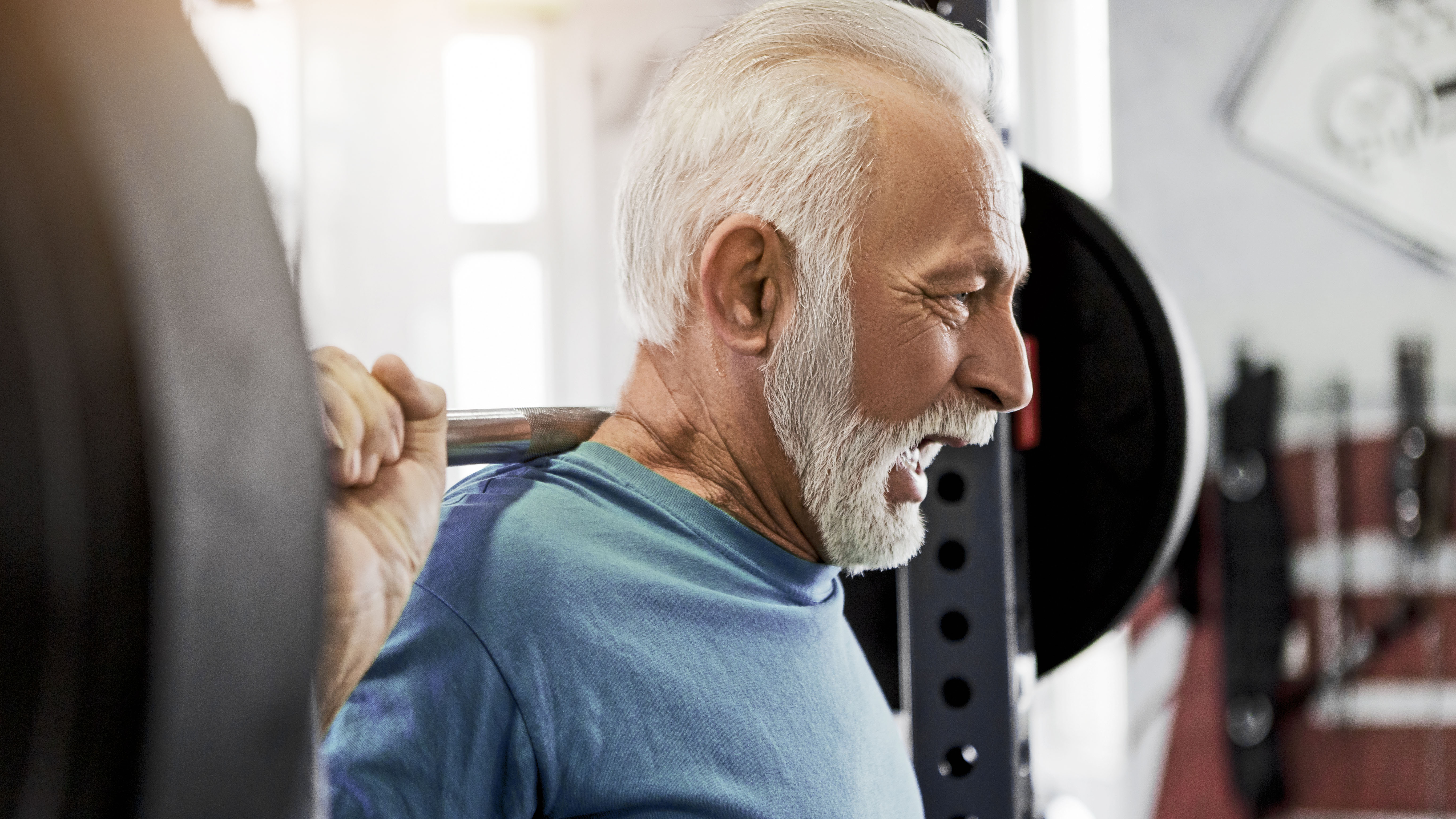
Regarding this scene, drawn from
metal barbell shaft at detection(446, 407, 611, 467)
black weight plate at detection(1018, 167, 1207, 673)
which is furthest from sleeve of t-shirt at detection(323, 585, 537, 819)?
black weight plate at detection(1018, 167, 1207, 673)

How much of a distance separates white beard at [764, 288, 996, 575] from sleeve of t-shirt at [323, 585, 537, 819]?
0.94 feet

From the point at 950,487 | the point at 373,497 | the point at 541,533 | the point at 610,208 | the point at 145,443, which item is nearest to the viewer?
the point at 145,443

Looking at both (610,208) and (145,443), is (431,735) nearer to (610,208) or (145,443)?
(145,443)

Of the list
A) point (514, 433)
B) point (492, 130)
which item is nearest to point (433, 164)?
point (492, 130)

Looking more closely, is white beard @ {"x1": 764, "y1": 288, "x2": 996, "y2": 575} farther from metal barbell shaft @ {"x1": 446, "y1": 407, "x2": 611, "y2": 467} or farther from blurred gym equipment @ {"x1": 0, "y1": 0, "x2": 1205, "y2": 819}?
blurred gym equipment @ {"x1": 0, "y1": 0, "x2": 1205, "y2": 819}

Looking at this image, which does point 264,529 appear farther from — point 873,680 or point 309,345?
point 873,680

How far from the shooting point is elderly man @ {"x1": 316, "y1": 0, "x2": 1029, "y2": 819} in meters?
0.62

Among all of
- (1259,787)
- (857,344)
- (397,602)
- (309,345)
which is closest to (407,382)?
(397,602)

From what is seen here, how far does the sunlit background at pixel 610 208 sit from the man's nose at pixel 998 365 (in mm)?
1666

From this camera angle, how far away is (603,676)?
625mm

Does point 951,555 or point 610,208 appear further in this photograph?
point 610,208

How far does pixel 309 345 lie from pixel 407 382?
0.26 m

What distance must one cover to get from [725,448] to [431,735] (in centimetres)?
32

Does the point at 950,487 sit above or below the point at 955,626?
above
